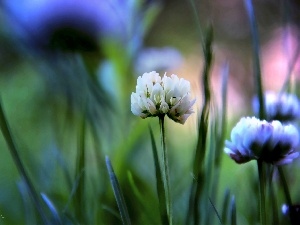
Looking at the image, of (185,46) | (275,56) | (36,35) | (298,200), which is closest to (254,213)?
(298,200)

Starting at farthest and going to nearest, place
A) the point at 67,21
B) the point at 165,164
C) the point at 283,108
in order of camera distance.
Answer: the point at 67,21 < the point at 283,108 < the point at 165,164

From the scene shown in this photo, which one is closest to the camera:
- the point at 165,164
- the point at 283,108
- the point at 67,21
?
the point at 165,164

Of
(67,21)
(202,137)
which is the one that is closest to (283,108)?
(202,137)

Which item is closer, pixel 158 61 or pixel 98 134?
pixel 98 134

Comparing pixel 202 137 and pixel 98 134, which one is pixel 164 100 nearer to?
pixel 202 137

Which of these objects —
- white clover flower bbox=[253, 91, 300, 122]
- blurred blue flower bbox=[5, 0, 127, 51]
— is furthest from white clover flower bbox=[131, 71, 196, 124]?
blurred blue flower bbox=[5, 0, 127, 51]

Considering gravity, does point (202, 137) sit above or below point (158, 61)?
below

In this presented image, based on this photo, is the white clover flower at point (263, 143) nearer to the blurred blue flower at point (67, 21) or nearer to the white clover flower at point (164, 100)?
the white clover flower at point (164, 100)
